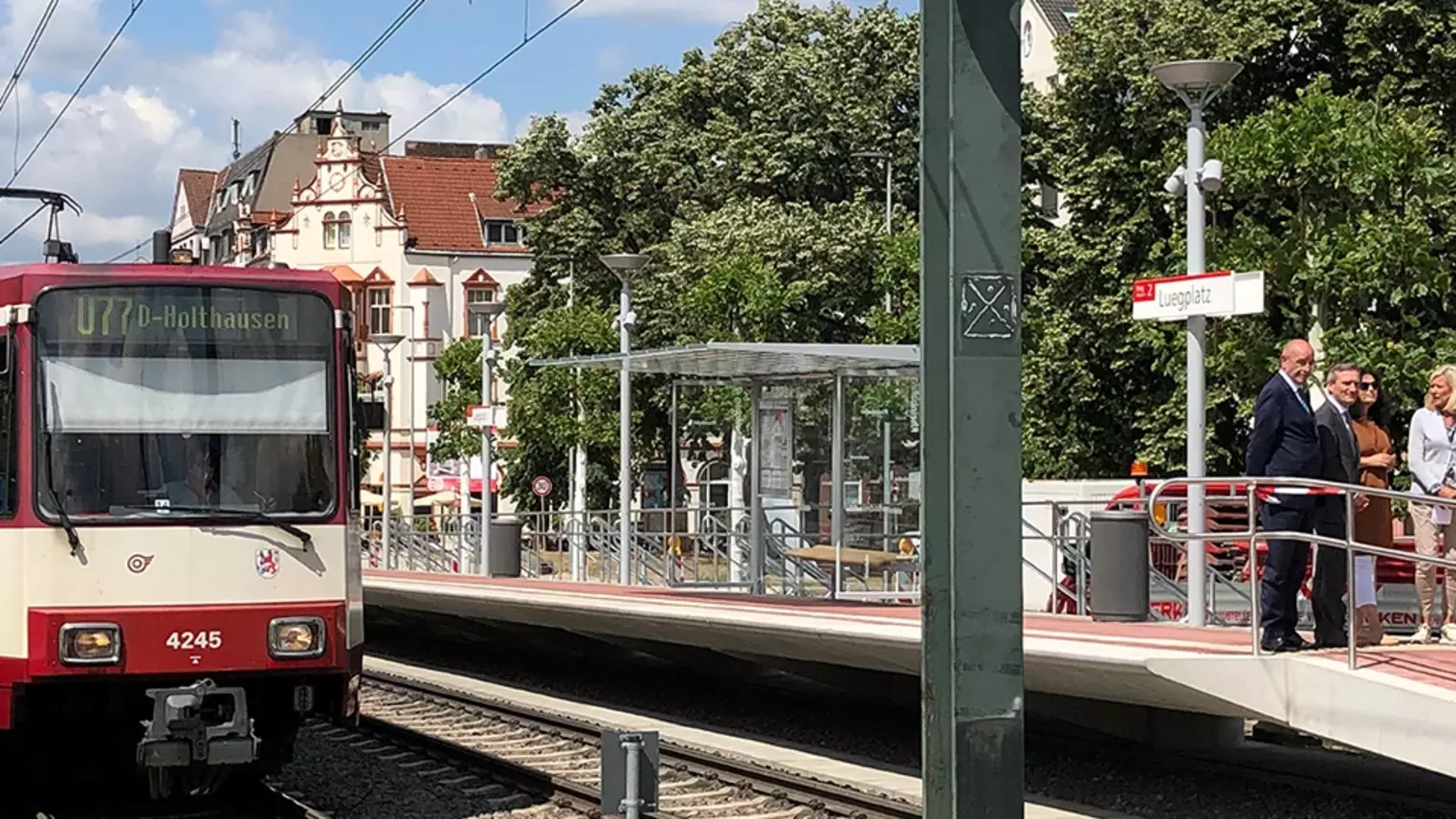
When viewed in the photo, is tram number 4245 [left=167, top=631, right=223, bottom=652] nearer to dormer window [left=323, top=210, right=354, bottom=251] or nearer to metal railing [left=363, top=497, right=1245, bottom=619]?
metal railing [left=363, top=497, right=1245, bottom=619]

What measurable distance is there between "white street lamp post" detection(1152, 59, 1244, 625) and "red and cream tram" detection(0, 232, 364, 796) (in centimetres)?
579

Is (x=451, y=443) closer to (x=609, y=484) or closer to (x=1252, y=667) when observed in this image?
(x=609, y=484)

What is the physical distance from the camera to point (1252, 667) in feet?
35.2

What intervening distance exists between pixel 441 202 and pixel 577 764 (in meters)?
74.0

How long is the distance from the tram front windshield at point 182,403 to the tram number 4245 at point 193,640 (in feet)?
2.09

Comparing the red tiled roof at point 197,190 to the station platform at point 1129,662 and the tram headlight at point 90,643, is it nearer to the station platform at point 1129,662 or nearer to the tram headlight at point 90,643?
the station platform at point 1129,662

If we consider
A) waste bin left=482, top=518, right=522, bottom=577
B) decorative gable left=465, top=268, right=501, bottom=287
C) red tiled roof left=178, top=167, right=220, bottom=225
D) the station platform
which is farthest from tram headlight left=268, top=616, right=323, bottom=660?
red tiled roof left=178, top=167, right=220, bottom=225

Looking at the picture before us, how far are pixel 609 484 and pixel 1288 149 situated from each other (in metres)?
30.7

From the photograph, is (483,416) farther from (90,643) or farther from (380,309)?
→ (380,309)

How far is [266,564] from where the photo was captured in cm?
1161

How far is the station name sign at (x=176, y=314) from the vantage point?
11.6 m

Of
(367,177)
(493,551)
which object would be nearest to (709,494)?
(493,551)

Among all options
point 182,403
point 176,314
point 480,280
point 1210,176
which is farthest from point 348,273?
point 182,403

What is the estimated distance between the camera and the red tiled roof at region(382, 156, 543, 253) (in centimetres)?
8675
